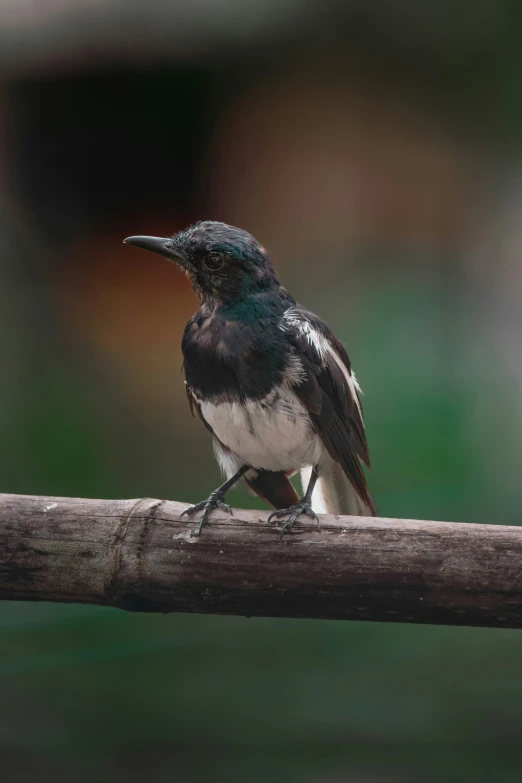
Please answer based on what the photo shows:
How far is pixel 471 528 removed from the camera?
1.40 m

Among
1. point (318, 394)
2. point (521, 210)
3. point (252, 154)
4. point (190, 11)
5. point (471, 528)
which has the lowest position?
point (471, 528)

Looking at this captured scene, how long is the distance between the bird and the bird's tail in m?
0.09

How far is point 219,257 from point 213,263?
0.02 metres

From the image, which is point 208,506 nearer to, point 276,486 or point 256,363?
point 256,363

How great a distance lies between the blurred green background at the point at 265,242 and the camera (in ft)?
10.5

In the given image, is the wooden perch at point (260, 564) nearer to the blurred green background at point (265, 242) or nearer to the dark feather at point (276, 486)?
the dark feather at point (276, 486)

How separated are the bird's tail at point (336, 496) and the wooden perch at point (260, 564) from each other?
0.52 m

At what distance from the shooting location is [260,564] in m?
1.42

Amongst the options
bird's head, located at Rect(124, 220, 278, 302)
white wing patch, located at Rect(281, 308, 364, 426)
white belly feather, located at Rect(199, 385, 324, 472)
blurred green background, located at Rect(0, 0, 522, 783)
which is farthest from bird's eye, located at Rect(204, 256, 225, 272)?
blurred green background, located at Rect(0, 0, 522, 783)

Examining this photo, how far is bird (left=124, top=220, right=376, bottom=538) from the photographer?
5.76ft

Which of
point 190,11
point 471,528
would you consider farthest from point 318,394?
point 190,11

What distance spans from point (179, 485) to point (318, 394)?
5.60 ft

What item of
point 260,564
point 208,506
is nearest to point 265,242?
point 208,506

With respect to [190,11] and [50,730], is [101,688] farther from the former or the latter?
[190,11]
